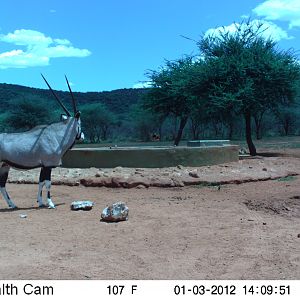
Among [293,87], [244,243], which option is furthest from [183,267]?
[293,87]

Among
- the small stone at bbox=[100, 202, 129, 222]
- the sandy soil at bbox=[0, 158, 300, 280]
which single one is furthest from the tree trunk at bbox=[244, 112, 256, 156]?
the small stone at bbox=[100, 202, 129, 222]

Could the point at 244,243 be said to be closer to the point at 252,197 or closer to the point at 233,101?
the point at 252,197

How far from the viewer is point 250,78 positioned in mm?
22547

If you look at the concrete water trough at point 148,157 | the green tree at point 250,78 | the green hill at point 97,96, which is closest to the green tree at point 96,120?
the green hill at point 97,96

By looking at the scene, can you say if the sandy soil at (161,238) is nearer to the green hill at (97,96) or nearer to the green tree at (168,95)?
the green tree at (168,95)

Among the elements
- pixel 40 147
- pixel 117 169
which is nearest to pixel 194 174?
pixel 117 169

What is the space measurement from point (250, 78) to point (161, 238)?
54.2 ft

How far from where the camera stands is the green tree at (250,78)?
73.3ft

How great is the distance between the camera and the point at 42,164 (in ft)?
32.9

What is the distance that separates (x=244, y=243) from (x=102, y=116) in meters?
52.3

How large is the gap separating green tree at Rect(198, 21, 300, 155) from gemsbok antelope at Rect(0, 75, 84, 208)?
1226cm

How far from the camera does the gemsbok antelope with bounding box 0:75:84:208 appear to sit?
9703 millimetres

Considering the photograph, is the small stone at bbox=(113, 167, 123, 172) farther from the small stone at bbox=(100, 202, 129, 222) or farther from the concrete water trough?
the small stone at bbox=(100, 202, 129, 222)

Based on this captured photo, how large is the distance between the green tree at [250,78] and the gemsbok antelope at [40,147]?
40.2ft
